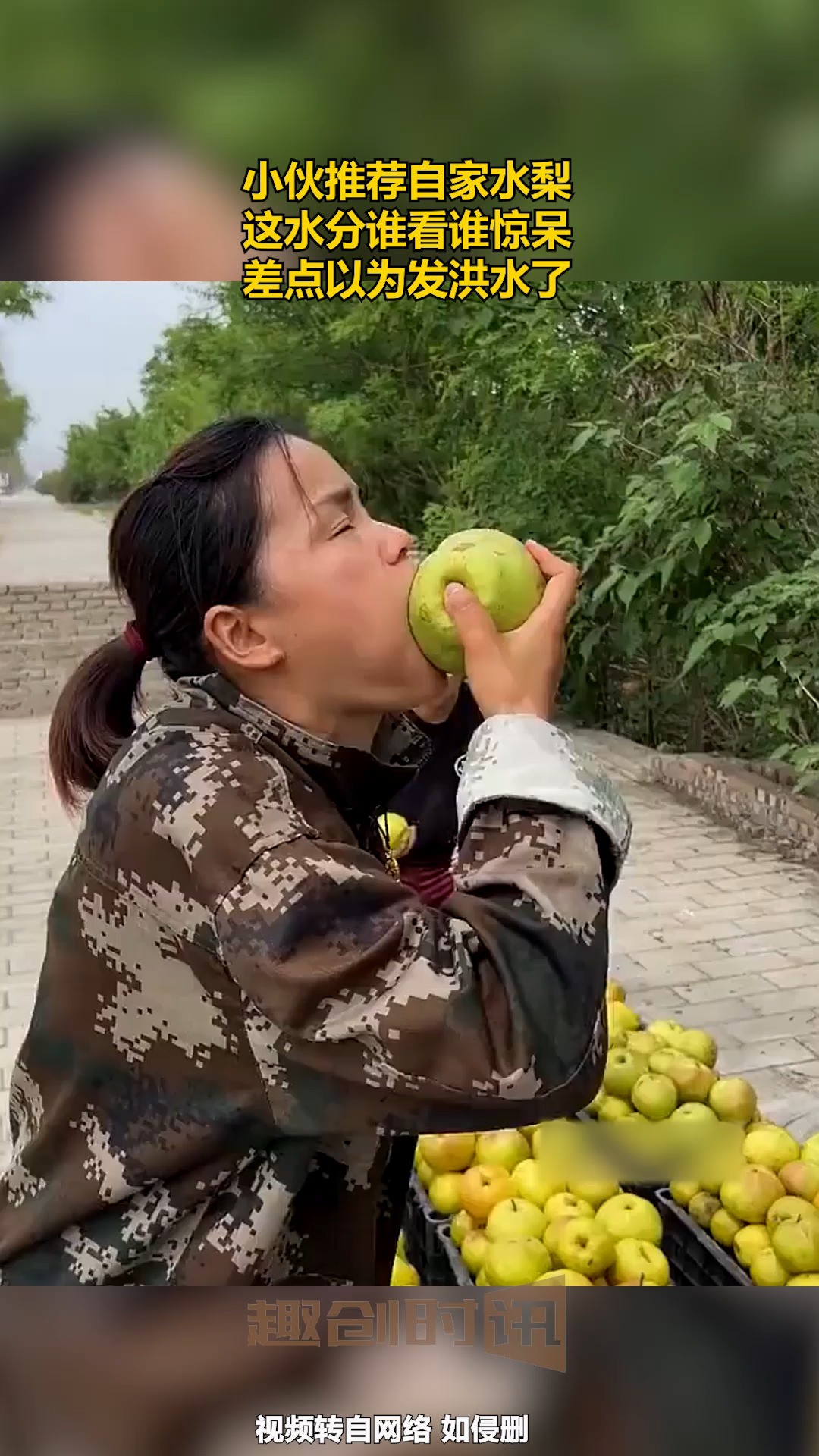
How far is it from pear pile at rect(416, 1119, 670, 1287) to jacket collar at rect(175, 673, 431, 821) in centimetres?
40

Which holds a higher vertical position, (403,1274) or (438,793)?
(438,793)

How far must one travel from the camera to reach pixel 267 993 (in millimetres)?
633

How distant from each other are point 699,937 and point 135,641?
1871mm

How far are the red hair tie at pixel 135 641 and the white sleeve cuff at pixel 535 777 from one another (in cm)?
25

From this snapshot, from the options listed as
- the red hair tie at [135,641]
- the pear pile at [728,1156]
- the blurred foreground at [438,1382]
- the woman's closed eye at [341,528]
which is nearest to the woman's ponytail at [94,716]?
→ the red hair tie at [135,641]

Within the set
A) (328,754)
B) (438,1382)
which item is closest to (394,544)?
(328,754)

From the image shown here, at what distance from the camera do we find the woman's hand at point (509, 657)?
Answer: 725 mm

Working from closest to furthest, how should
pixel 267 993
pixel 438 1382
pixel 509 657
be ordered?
1. pixel 267 993
2. pixel 509 657
3. pixel 438 1382

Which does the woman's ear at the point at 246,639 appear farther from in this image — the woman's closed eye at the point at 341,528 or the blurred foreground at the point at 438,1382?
the blurred foreground at the point at 438,1382

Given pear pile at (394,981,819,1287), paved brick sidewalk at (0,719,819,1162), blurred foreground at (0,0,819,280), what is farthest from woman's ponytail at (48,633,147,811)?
paved brick sidewalk at (0,719,819,1162)

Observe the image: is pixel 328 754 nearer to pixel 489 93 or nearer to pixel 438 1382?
pixel 489 93

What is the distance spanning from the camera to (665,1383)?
0.98 m

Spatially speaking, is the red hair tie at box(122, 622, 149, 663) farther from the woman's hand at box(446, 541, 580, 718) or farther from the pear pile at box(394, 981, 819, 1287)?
the pear pile at box(394, 981, 819, 1287)

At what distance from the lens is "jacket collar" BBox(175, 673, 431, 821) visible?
744 mm
